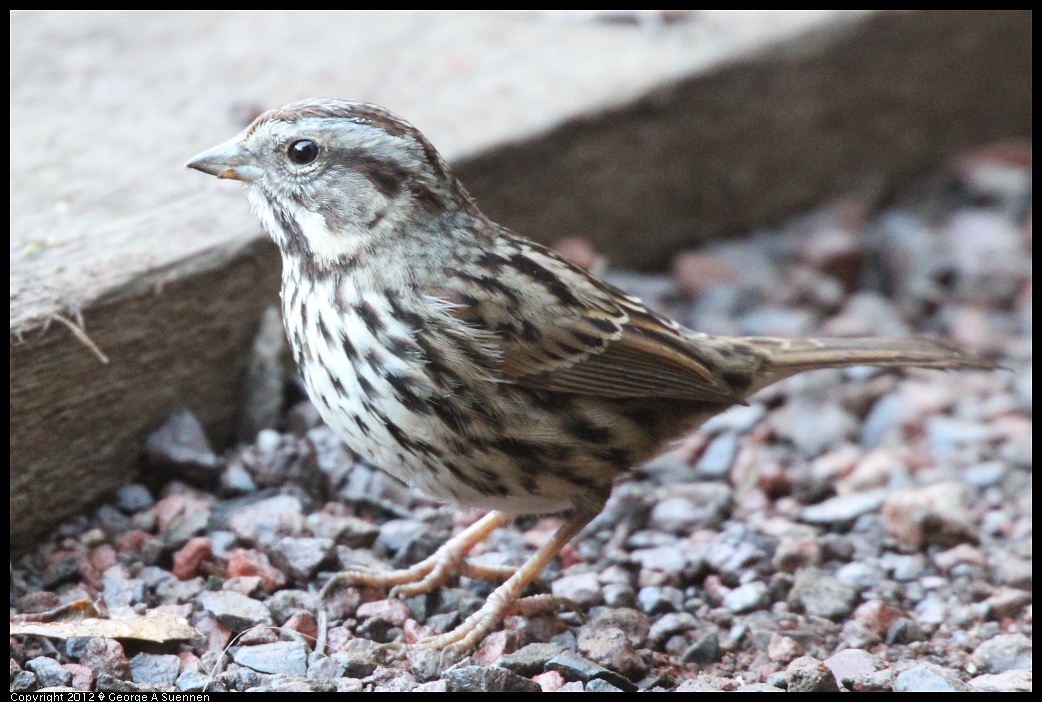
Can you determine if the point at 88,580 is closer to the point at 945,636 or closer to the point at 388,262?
the point at 388,262

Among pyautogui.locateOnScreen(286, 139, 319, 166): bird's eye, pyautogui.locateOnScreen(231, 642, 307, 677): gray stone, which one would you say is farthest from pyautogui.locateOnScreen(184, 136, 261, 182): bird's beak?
pyautogui.locateOnScreen(231, 642, 307, 677): gray stone

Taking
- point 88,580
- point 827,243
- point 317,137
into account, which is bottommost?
point 88,580

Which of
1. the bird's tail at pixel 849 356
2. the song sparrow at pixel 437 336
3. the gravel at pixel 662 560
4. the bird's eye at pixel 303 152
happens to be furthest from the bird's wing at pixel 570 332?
the gravel at pixel 662 560

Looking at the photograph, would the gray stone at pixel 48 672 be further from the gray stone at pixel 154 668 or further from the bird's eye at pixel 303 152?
the bird's eye at pixel 303 152

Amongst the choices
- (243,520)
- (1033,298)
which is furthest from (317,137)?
(1033,298)

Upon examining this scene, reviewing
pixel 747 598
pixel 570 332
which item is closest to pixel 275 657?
pixel 570 332

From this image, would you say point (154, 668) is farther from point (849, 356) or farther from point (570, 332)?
point (849, 356)
